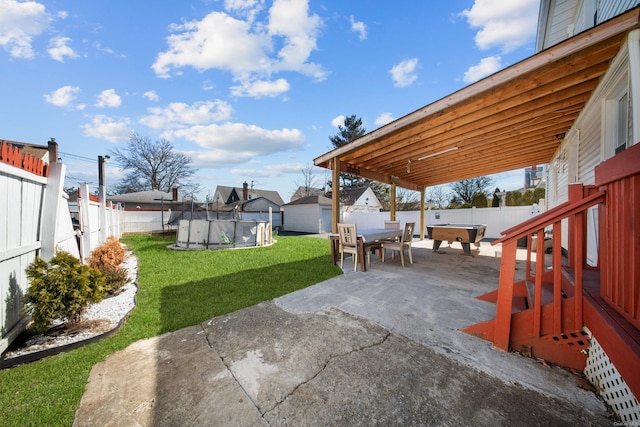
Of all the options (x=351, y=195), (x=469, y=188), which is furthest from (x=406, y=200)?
(x=351, y=195)

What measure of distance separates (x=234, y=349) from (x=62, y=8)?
6.58 metres

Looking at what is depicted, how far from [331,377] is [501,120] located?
17.3 feet

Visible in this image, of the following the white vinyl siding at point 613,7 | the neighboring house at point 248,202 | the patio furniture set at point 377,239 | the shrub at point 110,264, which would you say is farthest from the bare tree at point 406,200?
the shrub at point 110,264

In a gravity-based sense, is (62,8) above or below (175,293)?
above

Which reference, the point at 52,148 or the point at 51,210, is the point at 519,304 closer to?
the point at 51,210

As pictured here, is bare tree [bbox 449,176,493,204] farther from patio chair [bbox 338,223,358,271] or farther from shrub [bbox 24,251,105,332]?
shrub [bbox 24,251,105,332]

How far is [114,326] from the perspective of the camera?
8.64 ft

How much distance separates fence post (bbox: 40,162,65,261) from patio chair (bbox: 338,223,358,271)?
4416 mm

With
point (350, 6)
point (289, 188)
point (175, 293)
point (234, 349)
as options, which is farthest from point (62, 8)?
point (289, 188)

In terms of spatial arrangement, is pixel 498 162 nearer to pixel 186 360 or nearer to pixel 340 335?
pixel 340 335

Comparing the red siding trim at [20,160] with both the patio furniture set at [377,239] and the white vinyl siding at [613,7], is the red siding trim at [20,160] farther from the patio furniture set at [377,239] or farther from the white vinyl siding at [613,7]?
the white vinyl siding at [613,7]

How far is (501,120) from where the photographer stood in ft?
14.6

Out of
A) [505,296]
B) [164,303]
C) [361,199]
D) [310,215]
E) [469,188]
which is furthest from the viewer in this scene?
[469,188]

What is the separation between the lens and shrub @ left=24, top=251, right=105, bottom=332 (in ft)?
7.33
